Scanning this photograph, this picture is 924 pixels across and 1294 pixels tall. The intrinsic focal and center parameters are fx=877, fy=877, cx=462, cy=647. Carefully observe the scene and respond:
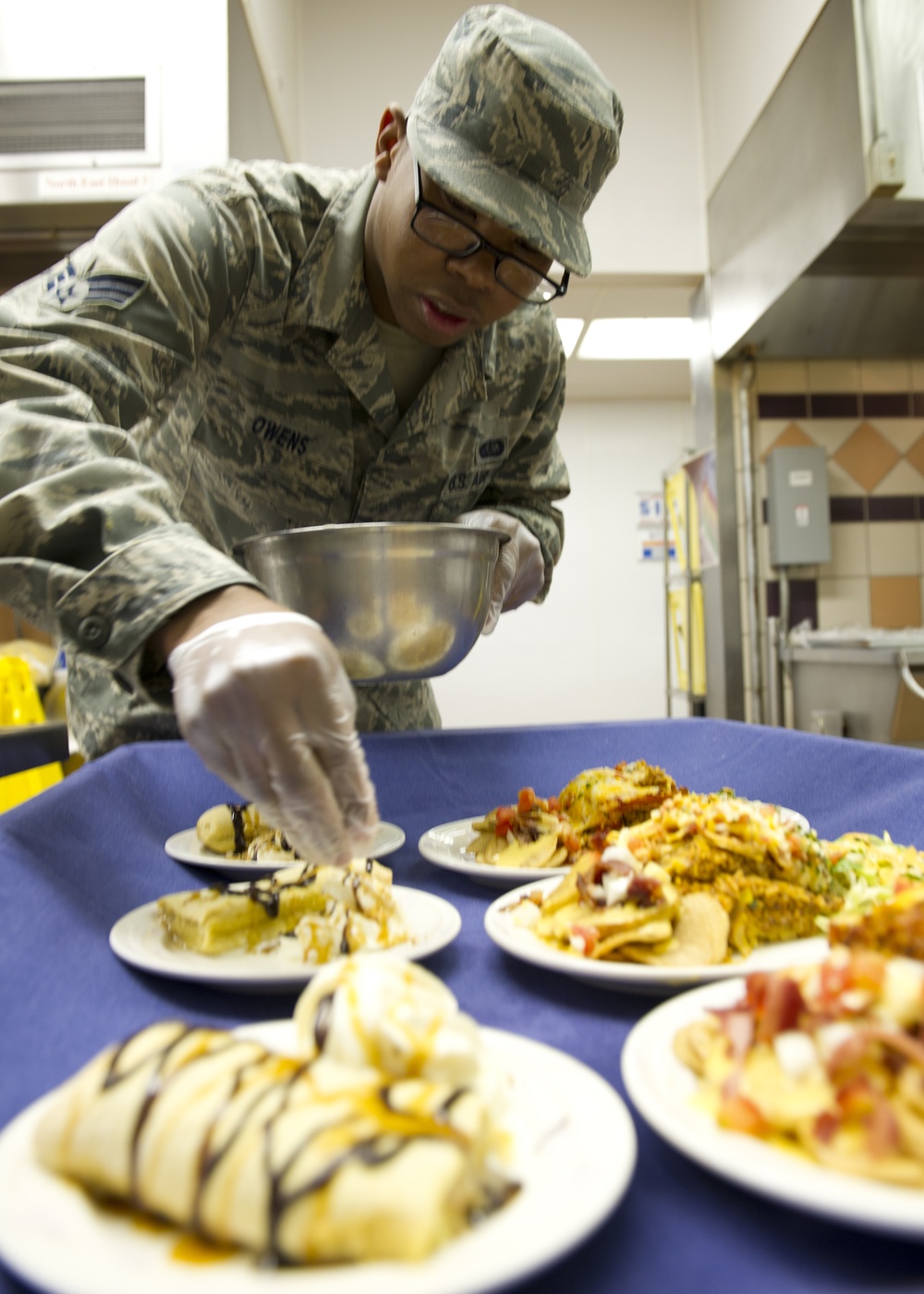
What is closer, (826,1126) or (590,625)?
(826,1126)

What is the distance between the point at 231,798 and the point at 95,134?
2.17 metres

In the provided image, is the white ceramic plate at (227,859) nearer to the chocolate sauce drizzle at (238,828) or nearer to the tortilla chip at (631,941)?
the chocolate sauce drizzle at (238,828)

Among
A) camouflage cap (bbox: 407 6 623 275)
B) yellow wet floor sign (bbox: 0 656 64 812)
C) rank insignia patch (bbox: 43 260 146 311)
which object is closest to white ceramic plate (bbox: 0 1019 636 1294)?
rank insignia patch (bbox: 43 260 146 311)

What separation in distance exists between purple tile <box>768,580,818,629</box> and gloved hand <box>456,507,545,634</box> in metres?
2.09

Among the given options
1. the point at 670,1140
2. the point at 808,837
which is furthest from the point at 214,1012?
the point at 808,837

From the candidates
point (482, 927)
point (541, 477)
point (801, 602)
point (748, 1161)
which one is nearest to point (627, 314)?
point (801, 602)

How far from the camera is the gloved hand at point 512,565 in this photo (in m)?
1.75

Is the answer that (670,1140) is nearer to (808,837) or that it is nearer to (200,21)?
(808,837)

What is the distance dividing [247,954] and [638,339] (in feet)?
15.5

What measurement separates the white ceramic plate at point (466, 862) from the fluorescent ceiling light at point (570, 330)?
12.1 feet

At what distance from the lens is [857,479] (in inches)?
149

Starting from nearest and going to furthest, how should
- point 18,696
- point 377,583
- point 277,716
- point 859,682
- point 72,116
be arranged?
point 277,716
point 377,583
point 18,696
point 72,116
point 859,682

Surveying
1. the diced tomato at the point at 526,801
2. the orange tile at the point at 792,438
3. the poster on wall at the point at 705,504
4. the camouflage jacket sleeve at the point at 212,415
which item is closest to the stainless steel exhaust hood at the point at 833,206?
the orange tile at the point at 792,438

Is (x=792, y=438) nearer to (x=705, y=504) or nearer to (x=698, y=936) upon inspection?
(x=705, y=504)
